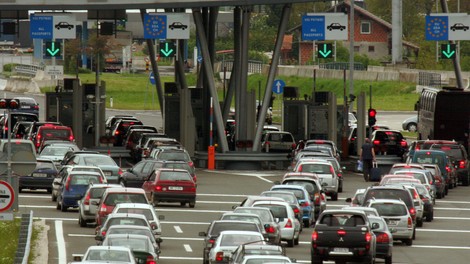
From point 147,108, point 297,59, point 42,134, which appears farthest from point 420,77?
point 42,134

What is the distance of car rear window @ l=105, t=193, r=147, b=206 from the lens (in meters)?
39.5

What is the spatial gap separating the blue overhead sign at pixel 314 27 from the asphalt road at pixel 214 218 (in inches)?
457

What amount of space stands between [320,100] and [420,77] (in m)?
48.5

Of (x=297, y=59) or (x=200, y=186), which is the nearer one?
(x=200, y=186)

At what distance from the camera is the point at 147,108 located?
124312 mm

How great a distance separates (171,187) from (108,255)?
66.3 ft

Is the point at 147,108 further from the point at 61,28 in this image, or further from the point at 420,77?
the point at 61,28

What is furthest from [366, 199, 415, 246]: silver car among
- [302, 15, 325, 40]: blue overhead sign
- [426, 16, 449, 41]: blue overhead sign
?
[426, 16, 449, 41]: blue overhead sign

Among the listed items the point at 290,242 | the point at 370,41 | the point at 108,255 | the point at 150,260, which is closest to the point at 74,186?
the point at 290,242

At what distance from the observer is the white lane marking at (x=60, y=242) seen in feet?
113

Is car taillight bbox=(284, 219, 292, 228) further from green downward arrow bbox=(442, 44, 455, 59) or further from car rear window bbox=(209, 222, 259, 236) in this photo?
green downward arrow bbox=(442, 44, 455, 59)

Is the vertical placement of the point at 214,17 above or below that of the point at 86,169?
above

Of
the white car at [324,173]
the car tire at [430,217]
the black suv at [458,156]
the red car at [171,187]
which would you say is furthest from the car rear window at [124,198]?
the black suv at [458,156]

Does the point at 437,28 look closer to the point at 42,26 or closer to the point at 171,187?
the point at 42,26
